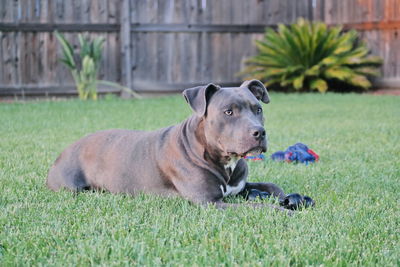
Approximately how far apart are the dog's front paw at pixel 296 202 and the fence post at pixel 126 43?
10.6 m

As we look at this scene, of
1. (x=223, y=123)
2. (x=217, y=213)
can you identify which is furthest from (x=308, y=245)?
(x=223, y=123)

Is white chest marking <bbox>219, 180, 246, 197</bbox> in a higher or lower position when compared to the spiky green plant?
lower

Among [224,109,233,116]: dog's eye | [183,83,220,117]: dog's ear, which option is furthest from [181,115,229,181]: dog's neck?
[224,109,233,116]: dog's eye

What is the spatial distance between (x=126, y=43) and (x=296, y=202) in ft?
35.4

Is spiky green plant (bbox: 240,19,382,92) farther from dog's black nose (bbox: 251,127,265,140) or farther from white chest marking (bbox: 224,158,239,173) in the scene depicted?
dog's black nose (bbox: 251,127,265,140)

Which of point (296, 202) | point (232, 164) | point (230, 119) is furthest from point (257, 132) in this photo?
point (296, 202)

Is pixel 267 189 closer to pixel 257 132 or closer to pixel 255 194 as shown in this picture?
pixel 255 194

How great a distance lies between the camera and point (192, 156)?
14.3 feet

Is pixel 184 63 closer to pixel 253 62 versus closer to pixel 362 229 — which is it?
pixel 253 62

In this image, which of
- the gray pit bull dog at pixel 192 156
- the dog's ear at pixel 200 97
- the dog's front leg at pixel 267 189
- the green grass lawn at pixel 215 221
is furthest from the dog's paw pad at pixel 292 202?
the dog's ear at pixel 200 97

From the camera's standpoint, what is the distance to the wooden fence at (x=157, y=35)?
1362cm

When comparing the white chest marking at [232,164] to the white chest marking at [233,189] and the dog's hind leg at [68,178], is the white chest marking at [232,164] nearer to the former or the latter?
the white chest marking at [233,189]

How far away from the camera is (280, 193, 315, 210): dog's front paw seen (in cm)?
409

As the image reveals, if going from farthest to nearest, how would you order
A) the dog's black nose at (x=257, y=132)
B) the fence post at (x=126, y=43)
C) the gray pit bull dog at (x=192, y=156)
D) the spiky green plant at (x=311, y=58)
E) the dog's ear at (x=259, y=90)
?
the spiky green plant at (x=311, y=58) < the fence post at (x=126, y=43) < the dog's ear at (x=259, y=90) < the gray pit bull dog at (x=192, y=156) < the dog's black nose at (x=257, y=132)
